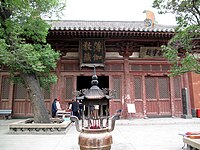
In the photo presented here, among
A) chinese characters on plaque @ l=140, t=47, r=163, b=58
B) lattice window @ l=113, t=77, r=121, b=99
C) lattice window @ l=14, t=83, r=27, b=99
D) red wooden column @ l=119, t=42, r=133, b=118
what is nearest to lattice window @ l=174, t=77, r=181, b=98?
chinese characters on plaque @ l=140, t=47, r=163, b=58

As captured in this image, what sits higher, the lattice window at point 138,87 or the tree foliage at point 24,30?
the tree foliage at point 24,30

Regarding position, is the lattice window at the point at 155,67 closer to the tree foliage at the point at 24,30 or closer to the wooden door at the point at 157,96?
the wooden door at the point at 157,96

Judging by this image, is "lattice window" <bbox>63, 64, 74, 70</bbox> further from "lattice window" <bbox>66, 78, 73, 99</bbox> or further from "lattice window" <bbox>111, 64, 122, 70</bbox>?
"lattice window" <bbox>111, 64, 122, 70</bbox>

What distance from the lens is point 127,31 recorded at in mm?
9000

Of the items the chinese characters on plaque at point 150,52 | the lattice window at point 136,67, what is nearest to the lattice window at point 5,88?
the lattice window at point 136,67

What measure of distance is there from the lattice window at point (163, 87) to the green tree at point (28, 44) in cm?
598

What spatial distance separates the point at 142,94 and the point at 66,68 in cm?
436

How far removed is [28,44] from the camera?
20.9 ft

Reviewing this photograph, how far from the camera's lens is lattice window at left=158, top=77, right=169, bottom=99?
10.2 m

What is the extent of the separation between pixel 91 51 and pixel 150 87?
3.83 m

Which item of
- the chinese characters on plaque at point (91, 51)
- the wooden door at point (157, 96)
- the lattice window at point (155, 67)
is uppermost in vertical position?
the chinese characters on plaque at point (91, 51)

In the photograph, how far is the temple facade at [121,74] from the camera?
9.55 m

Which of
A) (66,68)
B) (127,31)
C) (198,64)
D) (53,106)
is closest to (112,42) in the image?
(127,31)

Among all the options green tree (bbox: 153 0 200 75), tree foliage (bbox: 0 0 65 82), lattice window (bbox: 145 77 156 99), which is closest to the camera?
green tree (bbox: 153 0 200 75)
